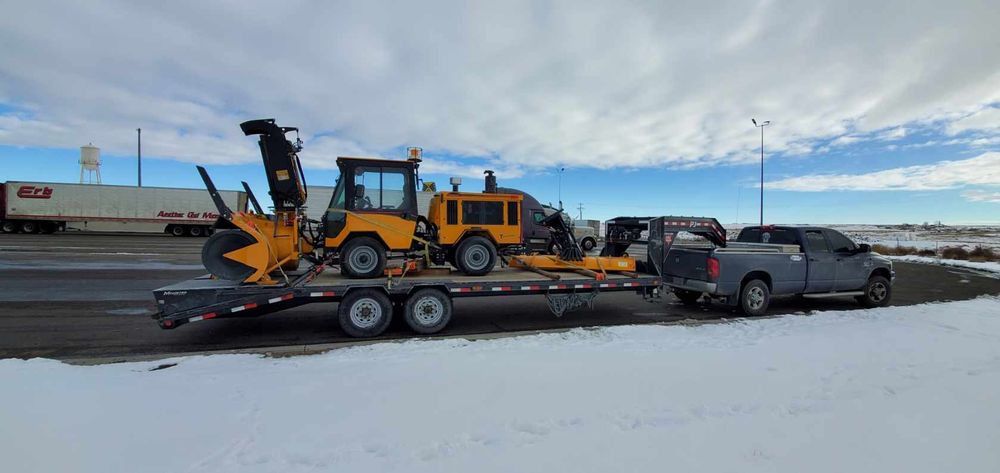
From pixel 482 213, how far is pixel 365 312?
102 inches

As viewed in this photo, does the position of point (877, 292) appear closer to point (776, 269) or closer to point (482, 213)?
point (776, 269)

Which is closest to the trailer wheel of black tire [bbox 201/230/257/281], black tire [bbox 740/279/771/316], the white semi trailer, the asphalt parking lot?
the white semi trailer

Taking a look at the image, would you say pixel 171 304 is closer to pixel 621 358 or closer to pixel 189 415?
pixel 189 415

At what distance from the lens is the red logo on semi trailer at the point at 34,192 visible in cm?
3045

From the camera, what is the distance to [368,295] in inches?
277

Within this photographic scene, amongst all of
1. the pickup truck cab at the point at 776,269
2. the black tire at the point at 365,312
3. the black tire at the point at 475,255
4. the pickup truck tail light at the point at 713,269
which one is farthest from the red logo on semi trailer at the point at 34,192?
the pickup truck tail light at the point at 713,269

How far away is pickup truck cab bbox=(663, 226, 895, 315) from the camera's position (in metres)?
9.02

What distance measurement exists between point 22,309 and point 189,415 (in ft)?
26.9

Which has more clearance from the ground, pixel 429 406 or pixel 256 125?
pixel 256 125

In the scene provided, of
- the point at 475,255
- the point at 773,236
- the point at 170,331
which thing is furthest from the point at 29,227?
the point at 773,236

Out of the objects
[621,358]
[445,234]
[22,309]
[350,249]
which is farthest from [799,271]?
[22,309]

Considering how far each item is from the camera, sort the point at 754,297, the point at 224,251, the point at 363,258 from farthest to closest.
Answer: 1. the point at 754,297
2. the point at 363,258
3. the point at 224,251

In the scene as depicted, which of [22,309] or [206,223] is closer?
[22,309]

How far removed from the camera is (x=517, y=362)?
4.88 metres
